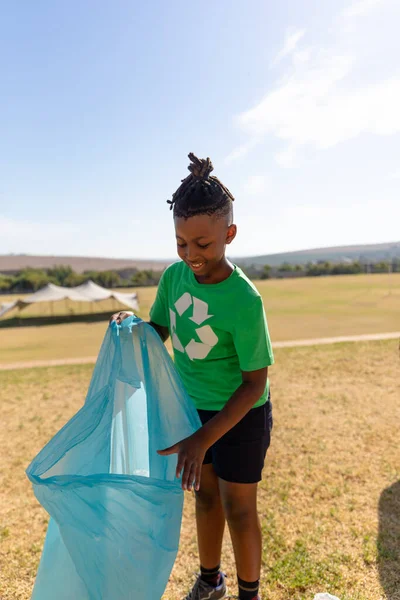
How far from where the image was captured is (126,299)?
56.9 ft

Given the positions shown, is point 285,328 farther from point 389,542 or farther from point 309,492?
point 389,542

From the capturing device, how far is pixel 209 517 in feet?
5.52

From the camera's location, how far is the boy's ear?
138 cm

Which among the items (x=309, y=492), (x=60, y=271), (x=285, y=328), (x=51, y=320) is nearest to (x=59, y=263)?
(x=60, y=271)

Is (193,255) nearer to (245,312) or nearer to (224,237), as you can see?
(224,237)

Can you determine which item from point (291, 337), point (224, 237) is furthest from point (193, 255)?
point (291, 337)

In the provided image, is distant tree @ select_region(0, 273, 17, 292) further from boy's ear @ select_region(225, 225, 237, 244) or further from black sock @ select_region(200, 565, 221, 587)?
boy's ear @ select_region(225, 225, 237, 244)

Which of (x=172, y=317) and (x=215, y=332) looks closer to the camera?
(x=215, y=332)

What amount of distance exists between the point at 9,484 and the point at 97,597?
2.08 meters

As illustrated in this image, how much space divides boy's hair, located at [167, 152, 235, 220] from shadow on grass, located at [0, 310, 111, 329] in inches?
592

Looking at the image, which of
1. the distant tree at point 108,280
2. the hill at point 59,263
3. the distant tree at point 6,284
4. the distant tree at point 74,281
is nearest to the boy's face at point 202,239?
the distant tree at point 6,284

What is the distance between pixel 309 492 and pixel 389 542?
0.63 meters

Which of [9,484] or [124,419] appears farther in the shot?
[9,484]

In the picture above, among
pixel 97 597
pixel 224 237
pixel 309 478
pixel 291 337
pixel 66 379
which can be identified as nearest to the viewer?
pixel 97 597
